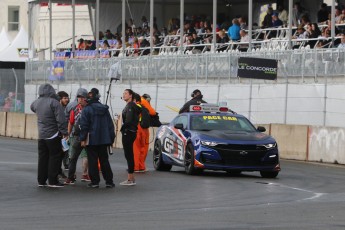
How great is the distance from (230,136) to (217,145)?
17.3 inches

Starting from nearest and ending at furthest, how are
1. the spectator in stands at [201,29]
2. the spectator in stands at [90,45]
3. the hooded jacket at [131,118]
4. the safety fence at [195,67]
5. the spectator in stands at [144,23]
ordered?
the hooded jacket at [131,118]
the safety fence at [195,67]
the spectator in stands at [201,29]
the spectator in stands at [144,23]
the spectator in stands at [90,45]

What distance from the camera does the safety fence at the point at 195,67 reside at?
3144 centimetres

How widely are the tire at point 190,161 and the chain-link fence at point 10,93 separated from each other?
28.2 metres

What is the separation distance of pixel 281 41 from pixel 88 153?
57.1 ft

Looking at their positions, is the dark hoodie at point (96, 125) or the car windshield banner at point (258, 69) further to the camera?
the car windshield banner at point (258, 69)

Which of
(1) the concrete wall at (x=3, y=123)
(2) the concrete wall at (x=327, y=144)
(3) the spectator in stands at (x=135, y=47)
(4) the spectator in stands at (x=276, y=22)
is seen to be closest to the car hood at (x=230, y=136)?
(2) the concrete wall at (x=327, y=144)

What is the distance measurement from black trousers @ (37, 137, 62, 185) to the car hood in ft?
12.7

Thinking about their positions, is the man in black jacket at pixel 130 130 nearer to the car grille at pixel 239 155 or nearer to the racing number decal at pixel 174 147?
the car grille at pixel 239 155

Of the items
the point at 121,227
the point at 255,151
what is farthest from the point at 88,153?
the point at 121,227

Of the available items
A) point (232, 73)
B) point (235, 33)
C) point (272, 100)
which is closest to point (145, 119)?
point (272, 100)

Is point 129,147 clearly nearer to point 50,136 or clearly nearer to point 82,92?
point 82,92

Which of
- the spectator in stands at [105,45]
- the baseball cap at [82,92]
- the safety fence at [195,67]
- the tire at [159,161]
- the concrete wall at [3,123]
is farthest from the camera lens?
the spectator in stands at [105,45]

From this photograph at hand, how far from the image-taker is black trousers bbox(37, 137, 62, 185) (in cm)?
1894

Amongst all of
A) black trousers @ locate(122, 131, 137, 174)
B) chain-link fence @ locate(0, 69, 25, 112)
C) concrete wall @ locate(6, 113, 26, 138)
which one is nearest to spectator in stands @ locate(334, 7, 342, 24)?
concrete wall @ locate(6, 113, 26, 138)
